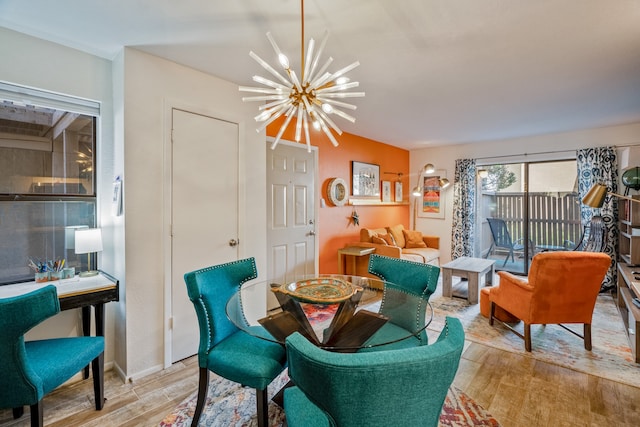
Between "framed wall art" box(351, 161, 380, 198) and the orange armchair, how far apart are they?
2.77 metres

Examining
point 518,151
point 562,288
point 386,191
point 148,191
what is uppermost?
point 518,151

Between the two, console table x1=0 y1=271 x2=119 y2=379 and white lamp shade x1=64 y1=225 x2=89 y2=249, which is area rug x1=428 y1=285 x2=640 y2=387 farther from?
white lamp shade x1=64 y1=225 x2=89 y2=249

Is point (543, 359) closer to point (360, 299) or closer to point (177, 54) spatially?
point (360, 299)

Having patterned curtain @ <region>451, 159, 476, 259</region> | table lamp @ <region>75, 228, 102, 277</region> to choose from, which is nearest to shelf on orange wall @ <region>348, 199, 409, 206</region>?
patterned curtain @ <region>451, 159, 476, 259</region>

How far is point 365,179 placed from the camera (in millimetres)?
5211

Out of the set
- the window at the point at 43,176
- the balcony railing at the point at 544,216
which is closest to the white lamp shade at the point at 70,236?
the window at the point at 43,176

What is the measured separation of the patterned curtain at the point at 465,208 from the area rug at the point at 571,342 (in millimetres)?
2187

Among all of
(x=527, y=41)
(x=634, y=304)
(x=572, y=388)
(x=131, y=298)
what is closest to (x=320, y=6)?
(x=527, y=41)

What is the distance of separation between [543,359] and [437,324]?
0.95 m

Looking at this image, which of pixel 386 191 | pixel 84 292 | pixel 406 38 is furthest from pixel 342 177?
pixel 84 292

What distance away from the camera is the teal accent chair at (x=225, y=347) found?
5.23 feet

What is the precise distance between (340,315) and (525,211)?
5187mm

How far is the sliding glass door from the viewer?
5125mm

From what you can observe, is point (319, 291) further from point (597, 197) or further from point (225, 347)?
point (597, 197)
